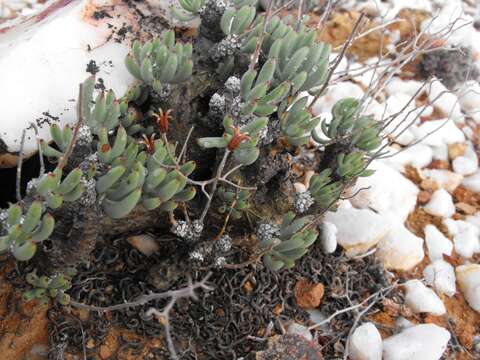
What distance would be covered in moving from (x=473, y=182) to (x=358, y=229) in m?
0.92

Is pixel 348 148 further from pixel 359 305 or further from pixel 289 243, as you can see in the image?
pixel 359 305

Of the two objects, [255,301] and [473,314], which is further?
[473,314]

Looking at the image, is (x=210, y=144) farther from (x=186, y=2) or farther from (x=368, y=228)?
(x=368, y=228)

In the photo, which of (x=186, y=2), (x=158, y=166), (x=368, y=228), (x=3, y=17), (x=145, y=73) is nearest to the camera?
(x=158, y=166)

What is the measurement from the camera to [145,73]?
1993 millimetres

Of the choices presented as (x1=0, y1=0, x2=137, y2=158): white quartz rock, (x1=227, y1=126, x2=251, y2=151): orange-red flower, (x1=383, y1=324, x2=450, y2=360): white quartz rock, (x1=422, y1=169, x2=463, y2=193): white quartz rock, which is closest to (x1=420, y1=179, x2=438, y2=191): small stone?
(x1=422, y1=169, x2=463, y2=193): white quartz rock

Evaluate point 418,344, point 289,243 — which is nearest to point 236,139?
point 289,243

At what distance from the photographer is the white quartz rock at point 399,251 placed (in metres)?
2.52

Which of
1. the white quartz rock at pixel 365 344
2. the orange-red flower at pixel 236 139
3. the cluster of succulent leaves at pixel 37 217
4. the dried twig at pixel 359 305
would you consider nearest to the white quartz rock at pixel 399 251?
the dried twig at pixel 359 305

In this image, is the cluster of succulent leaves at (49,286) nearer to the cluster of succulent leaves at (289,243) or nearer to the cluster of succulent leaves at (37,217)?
the cluster of succulent leaves at (37,217)

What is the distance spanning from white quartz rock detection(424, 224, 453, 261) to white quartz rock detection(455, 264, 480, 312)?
4.0 inches

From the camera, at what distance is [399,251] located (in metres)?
2.52

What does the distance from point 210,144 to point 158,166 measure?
18 cm

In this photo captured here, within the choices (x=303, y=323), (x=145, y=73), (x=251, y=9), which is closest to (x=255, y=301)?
(x=303, y=323)
